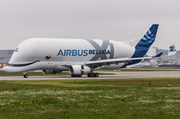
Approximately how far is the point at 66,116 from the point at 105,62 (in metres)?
38.5

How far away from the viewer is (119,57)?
57406 mm

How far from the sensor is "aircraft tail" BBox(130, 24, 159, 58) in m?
59.7

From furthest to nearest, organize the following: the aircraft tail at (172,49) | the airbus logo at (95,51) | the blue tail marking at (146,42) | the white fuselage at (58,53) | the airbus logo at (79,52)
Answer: the aircraft tail at (172,49), the blue tail marking at (146,42), the airbus logo at (95,51), the airbus logo at (79,52), the white fuselage at (58,53)

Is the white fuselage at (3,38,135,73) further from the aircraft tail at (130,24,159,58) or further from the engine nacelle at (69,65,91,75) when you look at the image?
the aircraft tail at (130,24,159,58)

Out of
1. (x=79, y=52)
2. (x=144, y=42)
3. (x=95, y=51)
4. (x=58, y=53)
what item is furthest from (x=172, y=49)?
(x=58, y=53)

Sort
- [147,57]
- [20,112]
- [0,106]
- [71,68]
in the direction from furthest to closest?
[147,57], [71,68], [0,106], [20,112]

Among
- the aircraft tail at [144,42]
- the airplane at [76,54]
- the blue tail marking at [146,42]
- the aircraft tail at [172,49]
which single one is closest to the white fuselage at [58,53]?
the airplane at [76,54]

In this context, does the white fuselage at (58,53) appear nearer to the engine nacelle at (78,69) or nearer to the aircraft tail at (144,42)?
the engine nacelle at (78,69)

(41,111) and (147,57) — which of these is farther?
(147,57)

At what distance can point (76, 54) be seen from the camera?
5234 centimetres

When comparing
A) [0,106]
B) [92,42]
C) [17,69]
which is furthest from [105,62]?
[0,106]

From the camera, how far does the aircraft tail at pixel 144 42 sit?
5966 centimetres

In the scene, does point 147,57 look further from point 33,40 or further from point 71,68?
point 33,40

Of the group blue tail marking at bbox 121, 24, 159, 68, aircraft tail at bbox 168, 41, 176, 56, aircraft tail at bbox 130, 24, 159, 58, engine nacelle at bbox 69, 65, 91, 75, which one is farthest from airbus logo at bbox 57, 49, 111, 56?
aircraft tail at bbox 168, 41, 176, 56
